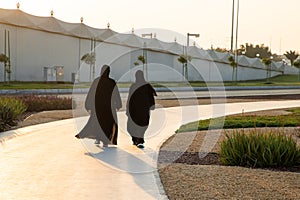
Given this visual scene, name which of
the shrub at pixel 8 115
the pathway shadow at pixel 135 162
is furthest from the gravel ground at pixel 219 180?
the shrub at pixel 8 115

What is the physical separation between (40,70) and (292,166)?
37738 millimetres

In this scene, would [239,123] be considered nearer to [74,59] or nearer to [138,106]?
[138,106]

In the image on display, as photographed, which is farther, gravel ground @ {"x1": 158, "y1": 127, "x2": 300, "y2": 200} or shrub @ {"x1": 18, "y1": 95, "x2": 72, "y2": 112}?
shrub @ {"x1": 18, "y1": 95, "x2": 72, "y2": 112}

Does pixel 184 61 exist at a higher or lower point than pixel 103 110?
higher

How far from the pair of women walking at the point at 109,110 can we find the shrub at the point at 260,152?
2537 mm

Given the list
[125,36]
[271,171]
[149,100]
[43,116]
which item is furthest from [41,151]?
[125,36]

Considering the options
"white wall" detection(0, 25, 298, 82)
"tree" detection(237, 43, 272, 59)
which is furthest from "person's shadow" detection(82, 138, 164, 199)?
"tree" detection(237, 43, 272, 59)

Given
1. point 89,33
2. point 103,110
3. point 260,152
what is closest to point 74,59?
point 89,33

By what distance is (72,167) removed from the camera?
895 centimetres

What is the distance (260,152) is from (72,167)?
323 centimetres

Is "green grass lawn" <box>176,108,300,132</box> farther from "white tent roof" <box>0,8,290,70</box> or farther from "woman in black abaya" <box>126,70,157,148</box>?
Result: "white tent roof" <box>0,8,290,70</box>

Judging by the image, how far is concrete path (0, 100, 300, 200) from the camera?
7.18 metres

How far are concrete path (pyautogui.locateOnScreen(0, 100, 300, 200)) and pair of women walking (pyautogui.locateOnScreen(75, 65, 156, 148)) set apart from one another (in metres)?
0.26

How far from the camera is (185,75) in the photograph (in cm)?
5662
